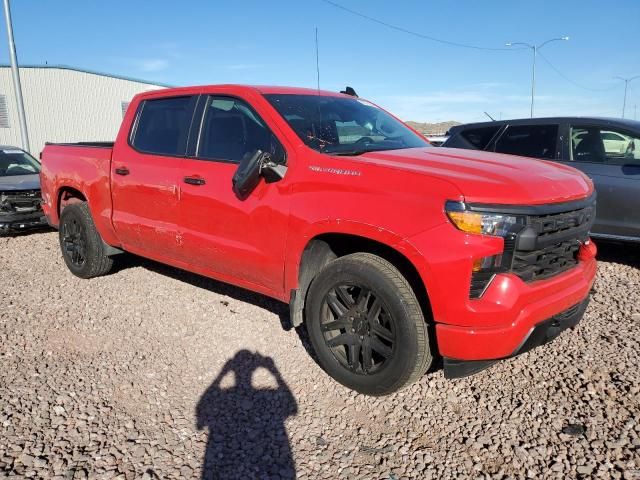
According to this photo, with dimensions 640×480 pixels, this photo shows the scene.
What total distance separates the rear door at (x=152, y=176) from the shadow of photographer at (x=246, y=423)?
130cm

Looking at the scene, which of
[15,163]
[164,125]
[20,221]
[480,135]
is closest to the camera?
[164,125]

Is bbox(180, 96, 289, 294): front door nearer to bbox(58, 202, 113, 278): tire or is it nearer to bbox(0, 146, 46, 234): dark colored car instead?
bbox(58, 202, 113, 278): tire

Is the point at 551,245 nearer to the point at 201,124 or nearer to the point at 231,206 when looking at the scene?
the point at 231,206

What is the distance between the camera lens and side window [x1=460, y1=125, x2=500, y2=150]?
6562 mm

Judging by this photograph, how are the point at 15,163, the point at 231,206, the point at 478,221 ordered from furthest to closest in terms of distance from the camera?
the point at 15,163
the point at 231,206
the point at 478,221

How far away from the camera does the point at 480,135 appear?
666 cm

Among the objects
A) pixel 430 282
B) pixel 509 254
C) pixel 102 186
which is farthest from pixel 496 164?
pixel 102 186

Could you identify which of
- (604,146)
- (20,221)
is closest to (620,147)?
(604,146)

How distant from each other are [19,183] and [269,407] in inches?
275

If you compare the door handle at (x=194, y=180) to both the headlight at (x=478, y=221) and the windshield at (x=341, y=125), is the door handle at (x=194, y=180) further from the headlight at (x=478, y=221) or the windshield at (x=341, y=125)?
the headlight at (x=478, y=221)

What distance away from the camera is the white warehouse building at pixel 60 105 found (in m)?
22.2

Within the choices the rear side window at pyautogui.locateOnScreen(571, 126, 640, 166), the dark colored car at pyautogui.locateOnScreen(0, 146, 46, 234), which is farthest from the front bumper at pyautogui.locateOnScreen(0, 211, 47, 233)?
the rear side window at pyautogui.locateOnScreen(571, 126, 640, 166)

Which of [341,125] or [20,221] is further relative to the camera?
[20,221]

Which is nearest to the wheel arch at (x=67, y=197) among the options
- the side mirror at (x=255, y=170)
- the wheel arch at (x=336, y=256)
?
the side mirror at (x=255, y=170)
